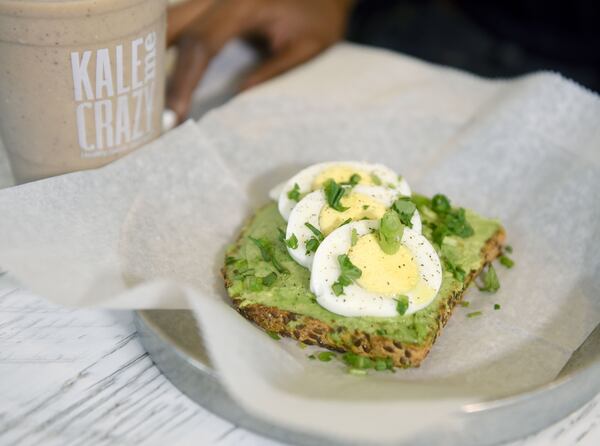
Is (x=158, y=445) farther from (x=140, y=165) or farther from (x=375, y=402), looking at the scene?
(x=140, y=165)

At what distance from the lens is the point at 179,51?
2.42 metres

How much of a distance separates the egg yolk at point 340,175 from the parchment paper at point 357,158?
25 centimetres

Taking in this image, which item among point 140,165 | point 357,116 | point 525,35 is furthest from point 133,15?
point 525,35

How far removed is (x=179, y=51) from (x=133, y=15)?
28.1 inches

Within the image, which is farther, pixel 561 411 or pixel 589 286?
pixel 589 286

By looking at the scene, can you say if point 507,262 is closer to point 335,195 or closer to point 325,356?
point 335,195

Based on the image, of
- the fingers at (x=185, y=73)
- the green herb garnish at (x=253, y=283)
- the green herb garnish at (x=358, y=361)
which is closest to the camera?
the green herb garnish at (x=358, y=361)

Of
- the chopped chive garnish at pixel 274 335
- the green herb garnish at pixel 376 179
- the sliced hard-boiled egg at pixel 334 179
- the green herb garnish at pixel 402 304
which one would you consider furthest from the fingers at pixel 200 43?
the green herb garnish at pixel 402 304

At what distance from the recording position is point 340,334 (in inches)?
57.7

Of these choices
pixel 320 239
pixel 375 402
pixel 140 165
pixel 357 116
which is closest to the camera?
pixel 375 402

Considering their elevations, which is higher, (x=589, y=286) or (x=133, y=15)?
(x=133, y=15)

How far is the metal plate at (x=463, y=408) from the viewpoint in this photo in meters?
1.30

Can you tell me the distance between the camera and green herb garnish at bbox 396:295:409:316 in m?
1.46

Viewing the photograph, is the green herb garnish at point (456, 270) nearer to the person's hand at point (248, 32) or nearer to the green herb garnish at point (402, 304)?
the green herb garnish at point (402, 304)
